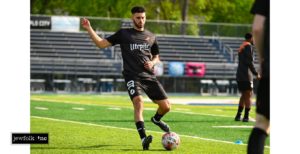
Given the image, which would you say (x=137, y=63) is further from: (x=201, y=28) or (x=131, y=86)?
(x=201, y=28)

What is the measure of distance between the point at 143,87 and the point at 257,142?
355 cm

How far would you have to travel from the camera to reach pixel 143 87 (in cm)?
966

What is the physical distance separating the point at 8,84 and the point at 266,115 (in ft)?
6.87

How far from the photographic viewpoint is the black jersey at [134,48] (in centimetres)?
966

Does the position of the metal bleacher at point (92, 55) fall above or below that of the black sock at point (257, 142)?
above

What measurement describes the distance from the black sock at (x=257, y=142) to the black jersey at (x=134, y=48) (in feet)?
11.5

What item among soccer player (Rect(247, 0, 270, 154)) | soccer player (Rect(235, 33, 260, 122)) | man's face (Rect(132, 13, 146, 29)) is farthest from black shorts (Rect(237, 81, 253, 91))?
soccer player (Rect(247, 0, 270, 154))

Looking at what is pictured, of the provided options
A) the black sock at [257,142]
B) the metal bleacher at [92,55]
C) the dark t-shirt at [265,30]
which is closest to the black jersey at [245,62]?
the black sock at [257,142]

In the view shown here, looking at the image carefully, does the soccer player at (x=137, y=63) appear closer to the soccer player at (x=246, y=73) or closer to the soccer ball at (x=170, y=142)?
the soccer ball at (x=170, y=142)

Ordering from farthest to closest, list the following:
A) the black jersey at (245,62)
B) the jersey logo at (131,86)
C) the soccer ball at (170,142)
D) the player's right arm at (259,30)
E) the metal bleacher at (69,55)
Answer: the metal bleacher at (69,55) < the black jersey at (245,62) < the jersey logo at (131,86) < the soccer ball at (170,142) < the player's right arm at (259,30)

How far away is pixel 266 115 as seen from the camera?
245 inches

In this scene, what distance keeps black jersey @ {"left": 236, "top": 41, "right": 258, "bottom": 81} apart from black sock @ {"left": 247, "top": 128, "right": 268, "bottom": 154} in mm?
7853

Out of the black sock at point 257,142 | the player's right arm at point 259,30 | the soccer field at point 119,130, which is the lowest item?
the soccer field at point 119,130
